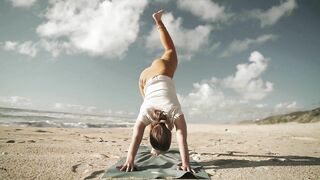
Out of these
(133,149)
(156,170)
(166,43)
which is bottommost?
(156,170)

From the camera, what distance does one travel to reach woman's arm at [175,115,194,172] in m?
3.76

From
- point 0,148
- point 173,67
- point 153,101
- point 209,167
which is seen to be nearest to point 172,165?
point 209,167

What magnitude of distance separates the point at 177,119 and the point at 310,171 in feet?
7.38

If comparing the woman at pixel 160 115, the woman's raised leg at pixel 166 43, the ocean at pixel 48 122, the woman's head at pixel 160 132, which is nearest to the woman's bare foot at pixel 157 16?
the woman's raised leg at pixel 166 43

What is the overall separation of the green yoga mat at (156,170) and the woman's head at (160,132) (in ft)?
1.12

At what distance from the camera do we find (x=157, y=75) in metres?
4.56

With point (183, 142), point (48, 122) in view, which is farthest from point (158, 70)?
point (48, 122)

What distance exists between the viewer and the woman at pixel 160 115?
3.84 metres

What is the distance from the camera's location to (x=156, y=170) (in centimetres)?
378

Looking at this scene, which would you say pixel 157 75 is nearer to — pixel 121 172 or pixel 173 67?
pixel 173 67

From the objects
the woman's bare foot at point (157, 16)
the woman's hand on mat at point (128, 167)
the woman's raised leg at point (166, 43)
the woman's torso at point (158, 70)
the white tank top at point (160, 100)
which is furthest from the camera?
the woman's bare foot at point (157, 16)

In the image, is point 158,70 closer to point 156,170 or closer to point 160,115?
point 160,115

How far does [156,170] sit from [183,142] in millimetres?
539

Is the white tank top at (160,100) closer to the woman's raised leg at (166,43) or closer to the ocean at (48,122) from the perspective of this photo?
the woman's raised leg at (166,43)
